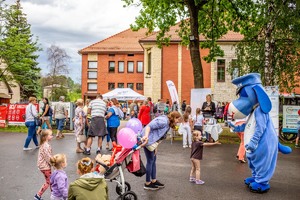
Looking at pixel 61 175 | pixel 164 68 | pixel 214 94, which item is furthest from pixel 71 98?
pixel 61 175

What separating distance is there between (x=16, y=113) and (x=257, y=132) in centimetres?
1748

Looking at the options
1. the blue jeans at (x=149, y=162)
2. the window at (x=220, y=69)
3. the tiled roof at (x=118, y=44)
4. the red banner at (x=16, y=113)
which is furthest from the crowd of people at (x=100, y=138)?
the tiled roof at (x=118, y=44)

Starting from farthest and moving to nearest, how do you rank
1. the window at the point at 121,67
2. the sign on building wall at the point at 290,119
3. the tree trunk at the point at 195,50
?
the window at the point at 121,67, the tree trunk at the point at 195,50, the sign on building wall at the point at 290,119

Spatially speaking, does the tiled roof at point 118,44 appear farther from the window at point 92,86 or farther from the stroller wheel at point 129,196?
the stroller wheel at point 129,196

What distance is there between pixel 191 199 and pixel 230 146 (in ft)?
27.3

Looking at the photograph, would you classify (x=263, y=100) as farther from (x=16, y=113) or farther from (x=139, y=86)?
(x=139, y=86)

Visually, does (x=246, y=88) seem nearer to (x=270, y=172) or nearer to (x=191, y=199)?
(x=270, y=172)

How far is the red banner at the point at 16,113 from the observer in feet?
70.5

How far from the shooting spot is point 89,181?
4.29 m

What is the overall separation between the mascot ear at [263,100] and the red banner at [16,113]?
1697 centimetres

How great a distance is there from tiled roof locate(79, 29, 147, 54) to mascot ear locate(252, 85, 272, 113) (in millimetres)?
42303

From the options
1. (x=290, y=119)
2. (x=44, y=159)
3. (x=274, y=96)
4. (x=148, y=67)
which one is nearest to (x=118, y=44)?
(x=148, y=67)

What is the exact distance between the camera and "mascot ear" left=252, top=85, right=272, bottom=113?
24.2ft

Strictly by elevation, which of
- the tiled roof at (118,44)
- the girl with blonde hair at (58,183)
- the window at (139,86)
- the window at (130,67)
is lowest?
the girl with blonde hair at (58,183)
